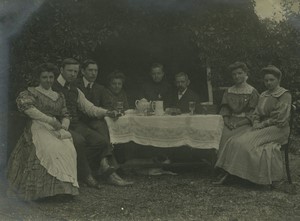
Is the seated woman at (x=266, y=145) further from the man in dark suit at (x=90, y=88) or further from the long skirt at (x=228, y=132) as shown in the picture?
the man in dark suit at (x=90, y=88)

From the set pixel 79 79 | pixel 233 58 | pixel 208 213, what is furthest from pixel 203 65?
pixel 208 213

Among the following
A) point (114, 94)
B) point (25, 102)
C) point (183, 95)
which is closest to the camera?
point (25, 102)

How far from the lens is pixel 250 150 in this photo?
5.52m

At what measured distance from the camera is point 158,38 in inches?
301

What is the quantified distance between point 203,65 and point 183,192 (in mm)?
2496

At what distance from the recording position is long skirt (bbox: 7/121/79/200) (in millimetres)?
4773

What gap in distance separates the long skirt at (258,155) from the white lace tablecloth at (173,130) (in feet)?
0.94

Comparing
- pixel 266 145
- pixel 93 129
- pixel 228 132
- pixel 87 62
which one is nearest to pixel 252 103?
pixel 228 132

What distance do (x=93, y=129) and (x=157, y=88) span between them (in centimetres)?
126

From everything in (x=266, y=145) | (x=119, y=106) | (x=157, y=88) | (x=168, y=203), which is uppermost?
(x=157, y=88)

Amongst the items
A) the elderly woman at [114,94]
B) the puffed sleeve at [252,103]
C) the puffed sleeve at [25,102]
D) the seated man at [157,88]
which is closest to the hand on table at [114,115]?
the elderly woman at [114,94]

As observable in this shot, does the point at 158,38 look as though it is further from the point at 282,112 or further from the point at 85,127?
the point at 282,112

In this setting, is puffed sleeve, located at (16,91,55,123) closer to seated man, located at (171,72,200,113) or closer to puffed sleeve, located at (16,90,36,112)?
puffed sleeve, located at (16,90,36,112)

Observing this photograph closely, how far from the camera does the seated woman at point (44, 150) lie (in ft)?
15.7
